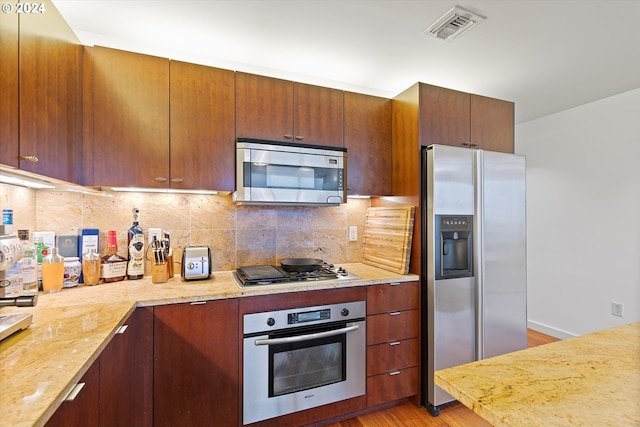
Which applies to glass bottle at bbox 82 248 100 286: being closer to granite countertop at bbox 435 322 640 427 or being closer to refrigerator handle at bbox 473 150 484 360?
granite countertop at bbox 435 322 640 427

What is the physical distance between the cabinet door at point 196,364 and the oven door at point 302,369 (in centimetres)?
10

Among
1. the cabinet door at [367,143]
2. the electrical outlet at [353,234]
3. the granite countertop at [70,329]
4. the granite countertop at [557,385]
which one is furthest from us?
the electrical outlet at [353,234]

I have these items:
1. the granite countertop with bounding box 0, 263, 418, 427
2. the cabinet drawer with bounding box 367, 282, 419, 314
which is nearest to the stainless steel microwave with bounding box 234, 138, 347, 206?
the granite countertop with bounding box 0, 263, 418, 427

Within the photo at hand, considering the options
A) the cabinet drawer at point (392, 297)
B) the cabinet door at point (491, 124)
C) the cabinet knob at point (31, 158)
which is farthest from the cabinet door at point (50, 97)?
the cabinet door at point (491, 124)

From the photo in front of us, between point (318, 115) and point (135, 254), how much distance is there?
5.11 feet

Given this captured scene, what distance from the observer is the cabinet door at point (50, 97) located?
116 centimetres

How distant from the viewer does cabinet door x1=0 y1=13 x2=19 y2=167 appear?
1.04 meters

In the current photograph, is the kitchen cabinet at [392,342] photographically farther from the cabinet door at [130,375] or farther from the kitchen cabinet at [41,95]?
the kitchen cabinet at [41,95]

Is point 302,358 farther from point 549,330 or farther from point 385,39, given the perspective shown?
point 549,330

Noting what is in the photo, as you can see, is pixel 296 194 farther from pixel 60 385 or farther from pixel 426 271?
pixel 60 385

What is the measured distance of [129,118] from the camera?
1727 millimetres

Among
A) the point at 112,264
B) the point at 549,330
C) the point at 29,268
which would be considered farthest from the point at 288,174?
the point at 549,330

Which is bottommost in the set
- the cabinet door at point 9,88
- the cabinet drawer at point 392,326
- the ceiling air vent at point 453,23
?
the cabinet drawer at point 392,326

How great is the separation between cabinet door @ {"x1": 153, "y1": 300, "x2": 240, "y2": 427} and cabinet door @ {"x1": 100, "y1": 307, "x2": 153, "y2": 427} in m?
0.04
